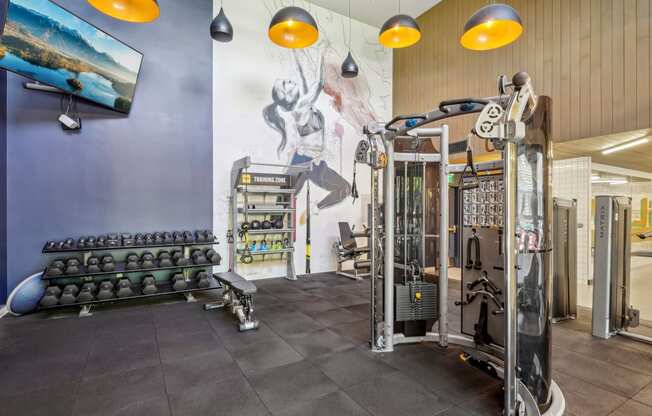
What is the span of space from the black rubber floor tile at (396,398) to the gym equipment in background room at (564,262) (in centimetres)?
269

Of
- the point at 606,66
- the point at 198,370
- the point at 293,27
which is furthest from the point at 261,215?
the point at 606,66

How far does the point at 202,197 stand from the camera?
18.4ft

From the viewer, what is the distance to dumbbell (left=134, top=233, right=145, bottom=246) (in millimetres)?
4680

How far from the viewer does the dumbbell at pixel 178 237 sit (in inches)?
193

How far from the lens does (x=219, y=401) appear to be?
7.47ft

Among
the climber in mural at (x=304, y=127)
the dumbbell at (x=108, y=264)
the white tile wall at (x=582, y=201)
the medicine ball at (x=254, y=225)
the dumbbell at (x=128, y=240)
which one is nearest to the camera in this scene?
the dumbbell at (x=108, y=264)

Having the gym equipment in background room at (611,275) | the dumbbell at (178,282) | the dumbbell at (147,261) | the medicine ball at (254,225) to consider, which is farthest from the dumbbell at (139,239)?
the gym equipment in background room at (611,275)

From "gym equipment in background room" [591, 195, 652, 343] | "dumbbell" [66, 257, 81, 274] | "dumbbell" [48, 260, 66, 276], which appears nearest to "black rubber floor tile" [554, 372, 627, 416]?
"gym equipment in background room" [591, 195, 652, 343]

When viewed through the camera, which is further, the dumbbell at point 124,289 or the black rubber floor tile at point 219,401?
the dumbbell at point 124,289

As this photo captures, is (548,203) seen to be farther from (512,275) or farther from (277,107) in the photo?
(277,107)

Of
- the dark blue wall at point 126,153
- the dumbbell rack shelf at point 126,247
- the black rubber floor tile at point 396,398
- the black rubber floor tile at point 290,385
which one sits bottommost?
the black rubber floor tile at point 290,385

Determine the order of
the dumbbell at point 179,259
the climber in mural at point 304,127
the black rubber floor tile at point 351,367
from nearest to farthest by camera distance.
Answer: the black rubber floor tile at point 351,367, the dumbbell at point 179,259, the climber in mural at point 304,127

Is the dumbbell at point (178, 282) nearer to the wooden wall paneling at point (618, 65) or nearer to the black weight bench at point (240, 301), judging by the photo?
the black weight bench at point (240, 301)

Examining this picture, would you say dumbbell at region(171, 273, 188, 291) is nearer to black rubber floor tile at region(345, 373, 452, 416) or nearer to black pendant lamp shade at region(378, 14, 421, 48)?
black rubber floor tile at region(345, 373, 452, 416)
